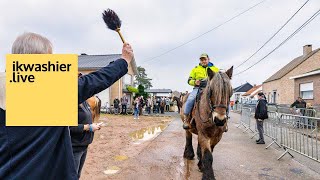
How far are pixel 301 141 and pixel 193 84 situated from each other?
3.60 m

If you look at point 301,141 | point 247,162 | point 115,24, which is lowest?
point 247,162

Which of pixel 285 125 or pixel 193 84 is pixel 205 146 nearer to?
pixel 193 84

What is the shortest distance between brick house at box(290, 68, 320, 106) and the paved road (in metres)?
17.2

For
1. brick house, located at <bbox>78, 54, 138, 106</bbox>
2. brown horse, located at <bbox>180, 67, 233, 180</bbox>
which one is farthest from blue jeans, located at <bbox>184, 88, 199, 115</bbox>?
brick house, located at <bbox>78, 54, 138, 106</bbox>

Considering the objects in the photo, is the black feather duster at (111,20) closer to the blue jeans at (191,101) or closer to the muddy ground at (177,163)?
the muddy ground at (177,163)

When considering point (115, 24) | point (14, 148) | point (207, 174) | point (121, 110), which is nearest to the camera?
point (14, 148)

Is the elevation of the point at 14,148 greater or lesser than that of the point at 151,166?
greater

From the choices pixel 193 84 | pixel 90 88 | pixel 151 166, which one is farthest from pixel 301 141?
pixel 90 88

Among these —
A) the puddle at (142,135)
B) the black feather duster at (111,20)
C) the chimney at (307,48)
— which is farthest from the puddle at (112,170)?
the chimney at (307,48)

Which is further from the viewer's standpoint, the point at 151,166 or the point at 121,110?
the point at 121,110

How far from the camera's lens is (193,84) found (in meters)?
6.77

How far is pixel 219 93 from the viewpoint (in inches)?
202

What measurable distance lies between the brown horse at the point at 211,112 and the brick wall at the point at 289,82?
3149 cm
